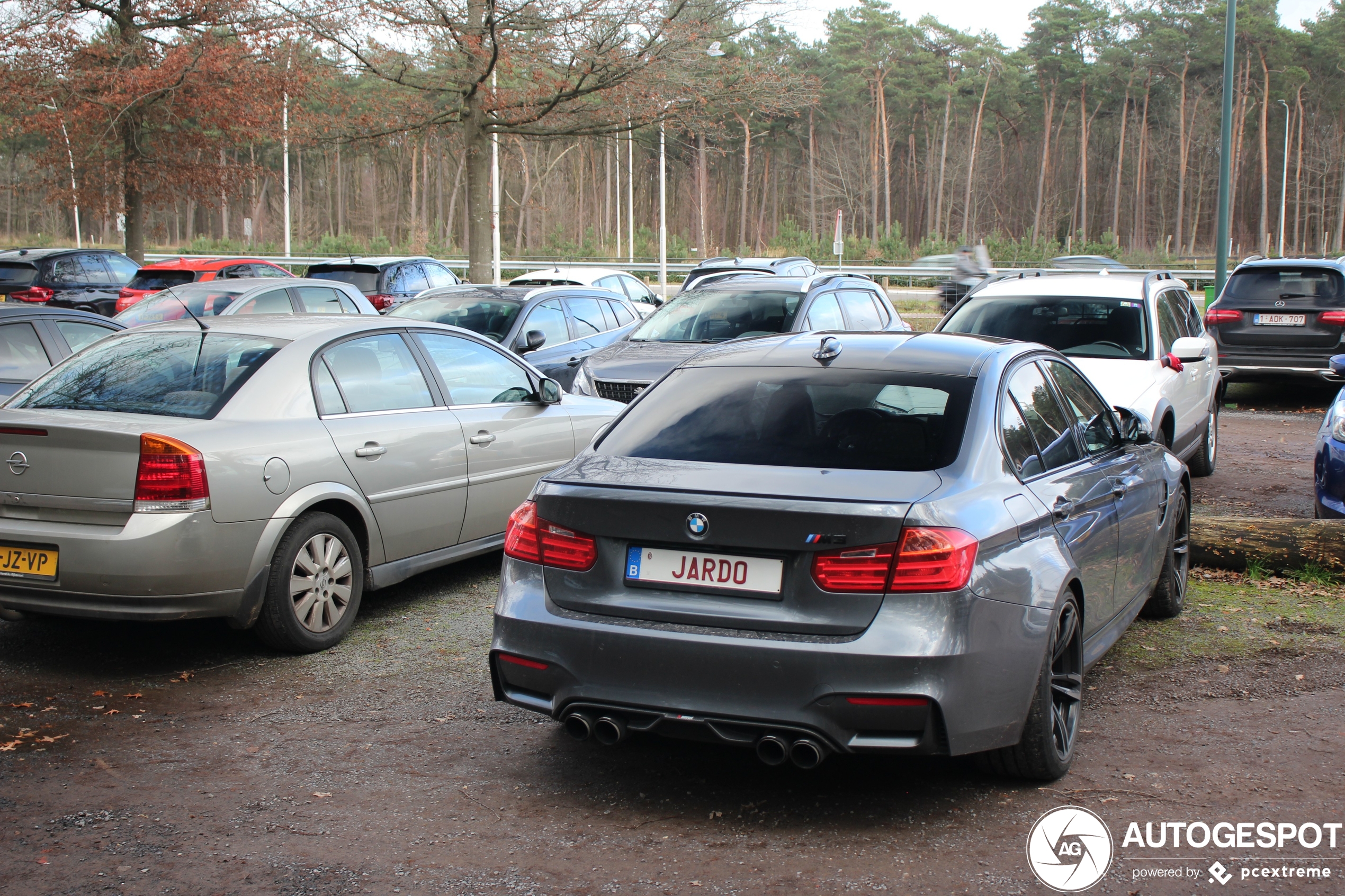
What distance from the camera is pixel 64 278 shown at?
23.2 metres

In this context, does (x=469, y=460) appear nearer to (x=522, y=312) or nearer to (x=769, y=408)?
(x=769, y=408)

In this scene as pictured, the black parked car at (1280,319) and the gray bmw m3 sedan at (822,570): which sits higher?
the black parked car at (1280,319)

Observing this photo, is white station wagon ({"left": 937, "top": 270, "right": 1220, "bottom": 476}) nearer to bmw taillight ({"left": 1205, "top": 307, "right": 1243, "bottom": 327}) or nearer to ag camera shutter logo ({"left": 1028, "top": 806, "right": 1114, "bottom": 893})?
ag camera shutter logo ({"left": 1028, "top": 806, "right": 1114, "bottom": 893})

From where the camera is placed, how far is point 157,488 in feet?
16.8

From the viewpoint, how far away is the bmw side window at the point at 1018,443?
414 cm

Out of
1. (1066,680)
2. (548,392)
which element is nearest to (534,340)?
→ (548,392)

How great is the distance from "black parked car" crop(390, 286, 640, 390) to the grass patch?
7.46 metres

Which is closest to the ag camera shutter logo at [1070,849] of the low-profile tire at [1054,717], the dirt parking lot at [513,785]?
the dirt parking lot at [513,785]

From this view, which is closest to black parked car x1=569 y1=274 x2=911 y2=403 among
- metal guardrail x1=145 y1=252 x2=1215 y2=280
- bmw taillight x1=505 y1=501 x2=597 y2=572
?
bmw taillight x1=505 y1=501 x2=597 y2=572

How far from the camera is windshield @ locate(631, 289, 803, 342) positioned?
12328 mm

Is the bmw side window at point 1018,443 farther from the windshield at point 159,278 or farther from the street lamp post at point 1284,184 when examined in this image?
the street lamp post at point 1284,184

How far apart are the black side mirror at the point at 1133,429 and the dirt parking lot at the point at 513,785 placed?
101 centimetres

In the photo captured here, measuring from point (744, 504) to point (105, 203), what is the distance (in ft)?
95.7

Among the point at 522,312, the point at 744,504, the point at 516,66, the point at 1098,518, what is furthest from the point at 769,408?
the point at 516,66
